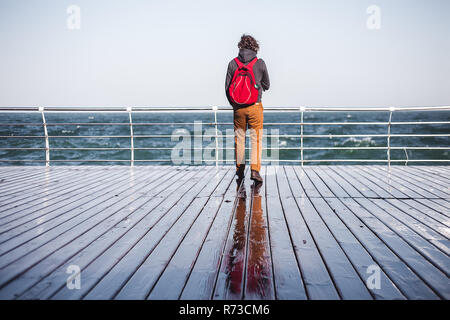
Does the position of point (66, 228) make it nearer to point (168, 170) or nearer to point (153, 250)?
point (153, 250)

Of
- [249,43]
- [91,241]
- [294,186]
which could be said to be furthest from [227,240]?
[249,43]

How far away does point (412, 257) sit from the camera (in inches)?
67.5

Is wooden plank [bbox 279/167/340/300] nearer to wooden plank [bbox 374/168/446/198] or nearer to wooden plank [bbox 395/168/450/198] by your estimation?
wooden plank [bbox 374/168/446/198]

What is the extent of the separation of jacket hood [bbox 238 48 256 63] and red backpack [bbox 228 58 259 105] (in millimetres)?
35

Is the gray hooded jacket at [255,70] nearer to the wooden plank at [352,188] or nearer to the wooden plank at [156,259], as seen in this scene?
the wooden plank at [352,188]

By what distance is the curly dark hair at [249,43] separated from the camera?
141 inches

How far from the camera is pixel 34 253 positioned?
1.79m

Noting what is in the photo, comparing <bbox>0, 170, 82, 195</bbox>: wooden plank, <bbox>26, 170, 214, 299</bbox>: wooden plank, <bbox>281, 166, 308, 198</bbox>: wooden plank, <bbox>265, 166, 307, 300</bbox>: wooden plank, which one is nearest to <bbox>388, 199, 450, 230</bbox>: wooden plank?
<bbox>281, 166, 308, 198</bbox>: wooden plank

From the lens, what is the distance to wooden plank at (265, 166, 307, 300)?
1.37 meters

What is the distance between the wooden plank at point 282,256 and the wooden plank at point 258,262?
3cm

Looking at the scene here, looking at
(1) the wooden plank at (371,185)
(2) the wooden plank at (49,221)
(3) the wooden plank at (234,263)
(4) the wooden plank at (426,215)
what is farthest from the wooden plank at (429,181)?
(2) the wooden plank at (49,221)

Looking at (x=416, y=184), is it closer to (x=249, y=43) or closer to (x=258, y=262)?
(x=249, y=43)

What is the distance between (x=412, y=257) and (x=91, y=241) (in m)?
1.77

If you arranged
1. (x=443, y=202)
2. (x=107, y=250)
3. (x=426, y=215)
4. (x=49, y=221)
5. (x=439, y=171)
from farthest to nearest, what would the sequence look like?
(x=439, y=171), (x=443, y=202), (x=426, y=215), (x=49, y=221), (x=107, y=250)
